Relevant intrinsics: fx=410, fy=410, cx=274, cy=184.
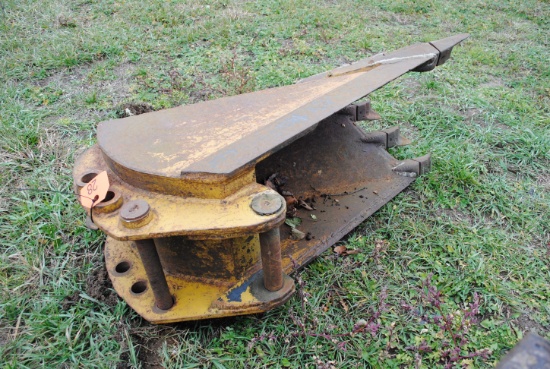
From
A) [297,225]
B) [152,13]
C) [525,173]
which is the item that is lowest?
[525,173]

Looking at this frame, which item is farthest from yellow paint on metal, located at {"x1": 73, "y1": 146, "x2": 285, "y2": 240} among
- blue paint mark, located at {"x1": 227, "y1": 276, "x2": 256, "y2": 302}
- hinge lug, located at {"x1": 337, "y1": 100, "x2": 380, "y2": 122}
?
hinge lug, located at {"x1": 337, "y1": 100, "x2": 380, "y2": 122}

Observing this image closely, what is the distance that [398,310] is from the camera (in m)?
1.91

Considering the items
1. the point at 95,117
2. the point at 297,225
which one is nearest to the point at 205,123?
the point at 297,225

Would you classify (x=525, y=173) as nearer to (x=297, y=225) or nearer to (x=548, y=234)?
(x=548, y=234)

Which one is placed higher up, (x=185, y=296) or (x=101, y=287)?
(x=185, y=296)

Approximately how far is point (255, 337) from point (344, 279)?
0.54 m

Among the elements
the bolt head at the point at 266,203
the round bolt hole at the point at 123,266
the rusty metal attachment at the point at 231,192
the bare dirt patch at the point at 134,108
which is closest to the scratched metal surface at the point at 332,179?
the rusty metal attachment at the point at 231,192

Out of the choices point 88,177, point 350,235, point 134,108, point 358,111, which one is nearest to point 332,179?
point 350,235

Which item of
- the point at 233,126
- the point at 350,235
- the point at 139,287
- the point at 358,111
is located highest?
the point at 233,126

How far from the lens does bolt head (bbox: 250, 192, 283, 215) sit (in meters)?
1.43

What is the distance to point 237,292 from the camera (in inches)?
68.2

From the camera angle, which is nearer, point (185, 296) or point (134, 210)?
point (134, 210)

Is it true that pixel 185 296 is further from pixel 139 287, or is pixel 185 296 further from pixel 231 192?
pixel 231 192

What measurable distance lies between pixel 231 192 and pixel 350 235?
1005 millimetres
